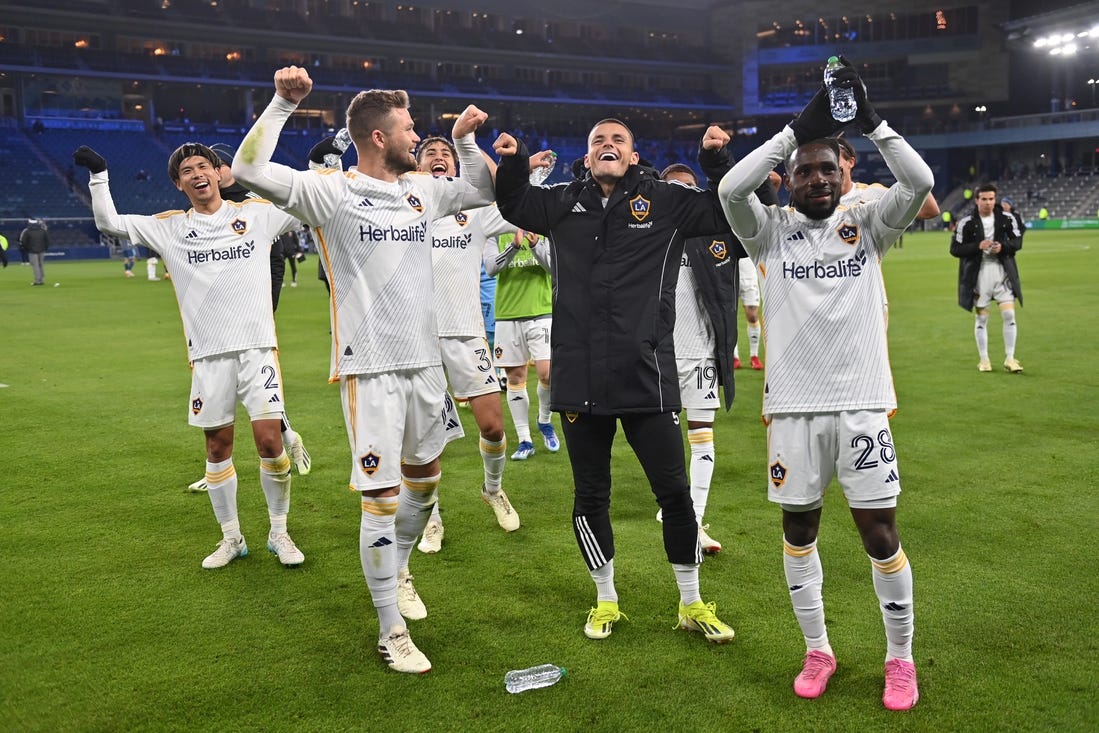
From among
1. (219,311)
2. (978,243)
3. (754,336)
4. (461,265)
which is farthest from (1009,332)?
(219,311)

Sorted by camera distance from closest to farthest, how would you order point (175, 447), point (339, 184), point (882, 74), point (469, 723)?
point (469, 723), point (339, 184), point (175, 447), point (882, 74)

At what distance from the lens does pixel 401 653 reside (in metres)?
4.64

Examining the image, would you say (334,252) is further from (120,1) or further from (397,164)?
(120,1)

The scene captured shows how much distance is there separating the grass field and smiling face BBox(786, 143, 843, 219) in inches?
86.1

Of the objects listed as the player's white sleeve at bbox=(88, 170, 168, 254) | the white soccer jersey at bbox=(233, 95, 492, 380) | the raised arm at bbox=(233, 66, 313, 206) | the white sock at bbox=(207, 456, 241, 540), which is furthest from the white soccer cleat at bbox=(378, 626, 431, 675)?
the player's white sleeve at bbox=(88, 170, 168, 254)

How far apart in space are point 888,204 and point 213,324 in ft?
13.8

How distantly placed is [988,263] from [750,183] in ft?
33.3

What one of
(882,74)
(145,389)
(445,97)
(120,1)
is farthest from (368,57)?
(145,389)

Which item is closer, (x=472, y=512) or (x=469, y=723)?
(x=469, y=723)

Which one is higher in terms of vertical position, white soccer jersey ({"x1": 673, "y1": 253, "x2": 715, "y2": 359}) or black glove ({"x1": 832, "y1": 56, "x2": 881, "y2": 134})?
black glove ({"x1": 832, "y1": 56, "x2": 881, "y2": 134})

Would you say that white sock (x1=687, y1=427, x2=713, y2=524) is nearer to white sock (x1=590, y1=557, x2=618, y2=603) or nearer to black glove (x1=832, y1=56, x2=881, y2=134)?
white sock (x1=590, y1=557, x2=618, y2=603)

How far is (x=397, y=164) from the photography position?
16.0ft

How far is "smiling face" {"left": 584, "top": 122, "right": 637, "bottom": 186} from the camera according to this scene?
472cm

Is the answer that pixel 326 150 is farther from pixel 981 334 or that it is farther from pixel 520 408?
pixel 981 334
